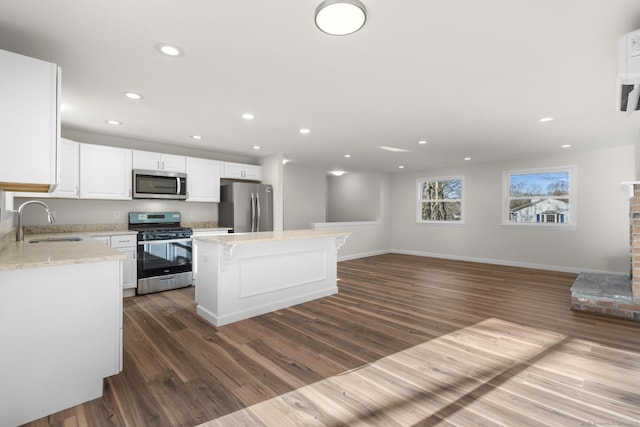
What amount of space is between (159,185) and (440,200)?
21.0ft

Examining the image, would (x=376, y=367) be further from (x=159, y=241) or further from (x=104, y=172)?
(x=104, y=172)

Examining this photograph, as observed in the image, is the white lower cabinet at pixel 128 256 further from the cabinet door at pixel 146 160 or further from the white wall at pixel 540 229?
the white wall at pixel 540 229

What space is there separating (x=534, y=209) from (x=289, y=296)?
5548 mm

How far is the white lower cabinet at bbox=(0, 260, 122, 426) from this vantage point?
1667 millimetres

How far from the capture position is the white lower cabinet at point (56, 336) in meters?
1.67

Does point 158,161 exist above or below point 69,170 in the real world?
above

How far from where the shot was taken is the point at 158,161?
4699mm

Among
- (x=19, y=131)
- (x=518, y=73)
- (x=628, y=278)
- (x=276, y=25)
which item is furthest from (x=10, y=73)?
(x=628, y=278)

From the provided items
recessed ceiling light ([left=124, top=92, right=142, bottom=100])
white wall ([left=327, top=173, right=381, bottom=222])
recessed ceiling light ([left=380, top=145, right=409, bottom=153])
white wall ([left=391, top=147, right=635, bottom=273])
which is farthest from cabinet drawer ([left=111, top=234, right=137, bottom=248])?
white wall ([left=391, top=147, right=635, bottom=273])

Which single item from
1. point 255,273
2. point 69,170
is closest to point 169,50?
point 255,273

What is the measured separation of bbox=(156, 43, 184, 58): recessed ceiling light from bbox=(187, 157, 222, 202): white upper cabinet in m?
3.06

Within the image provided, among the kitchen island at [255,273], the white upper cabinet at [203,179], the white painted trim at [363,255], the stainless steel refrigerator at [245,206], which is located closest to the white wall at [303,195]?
the white painted trim at [363,255]

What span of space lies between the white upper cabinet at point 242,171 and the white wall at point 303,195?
155 centimetres

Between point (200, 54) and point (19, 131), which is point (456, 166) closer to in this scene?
point (200, 54)
